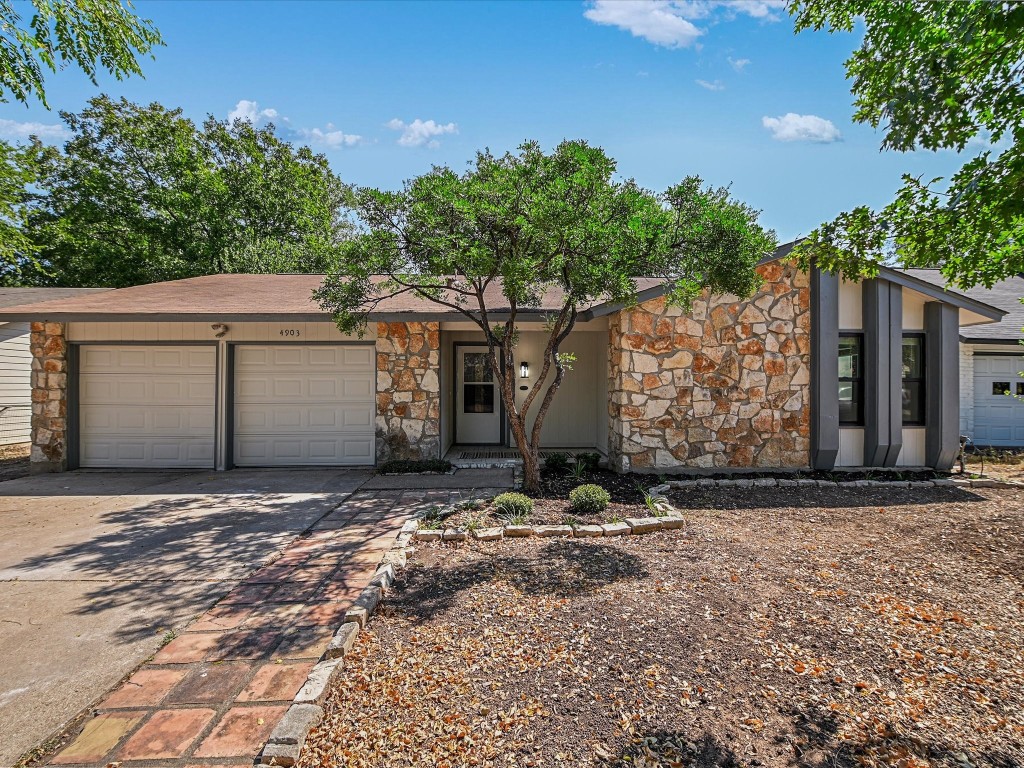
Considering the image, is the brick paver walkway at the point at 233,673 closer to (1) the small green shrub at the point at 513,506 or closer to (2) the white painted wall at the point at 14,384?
(1) the small green shrub at the point at 513,506

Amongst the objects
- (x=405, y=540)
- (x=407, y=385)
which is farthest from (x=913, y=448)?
(x=407, y=385)

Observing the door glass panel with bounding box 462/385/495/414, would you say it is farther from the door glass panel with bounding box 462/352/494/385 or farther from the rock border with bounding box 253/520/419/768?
the rock border with bounding box 253/520/419/768

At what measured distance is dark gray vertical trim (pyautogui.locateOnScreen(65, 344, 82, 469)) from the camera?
8.12 meters

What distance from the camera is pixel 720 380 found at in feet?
24.8

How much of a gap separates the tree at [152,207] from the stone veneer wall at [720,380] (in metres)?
13.4

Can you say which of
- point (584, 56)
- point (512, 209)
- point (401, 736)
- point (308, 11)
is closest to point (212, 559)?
point (401, 736)

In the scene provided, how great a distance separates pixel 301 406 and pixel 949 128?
27.9 feet

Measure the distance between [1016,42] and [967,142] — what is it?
481 millimetres

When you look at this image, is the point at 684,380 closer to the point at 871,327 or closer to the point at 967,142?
the point at 871,327

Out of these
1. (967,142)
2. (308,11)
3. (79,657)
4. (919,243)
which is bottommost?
(79,657)

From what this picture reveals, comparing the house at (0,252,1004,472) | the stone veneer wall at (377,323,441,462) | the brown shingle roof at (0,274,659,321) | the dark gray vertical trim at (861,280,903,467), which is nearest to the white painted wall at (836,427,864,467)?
the house at (0,252,1004,472)

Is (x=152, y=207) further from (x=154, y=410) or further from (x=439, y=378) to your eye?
(x=439, y=378)

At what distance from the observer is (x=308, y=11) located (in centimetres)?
653

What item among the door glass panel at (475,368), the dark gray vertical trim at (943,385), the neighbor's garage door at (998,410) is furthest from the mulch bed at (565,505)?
the neighbor's garage door at (998,410)
